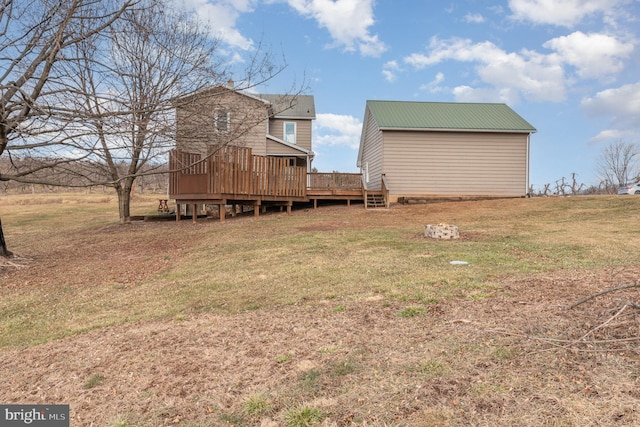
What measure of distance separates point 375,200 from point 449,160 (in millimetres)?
4479

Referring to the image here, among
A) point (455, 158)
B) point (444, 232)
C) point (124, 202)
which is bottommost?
point (444, 232)

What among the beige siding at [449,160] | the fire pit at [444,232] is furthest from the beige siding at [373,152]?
the fire pit at [444,232]

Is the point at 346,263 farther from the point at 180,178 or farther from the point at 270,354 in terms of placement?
the point at 180,178

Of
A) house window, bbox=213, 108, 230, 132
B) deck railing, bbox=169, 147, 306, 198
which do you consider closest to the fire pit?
house window, bbox=213, 108, 230, 132

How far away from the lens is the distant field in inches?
103

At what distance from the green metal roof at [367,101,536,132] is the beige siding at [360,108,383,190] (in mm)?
806

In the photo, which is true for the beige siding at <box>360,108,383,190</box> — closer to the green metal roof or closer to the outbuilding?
the outbuilding

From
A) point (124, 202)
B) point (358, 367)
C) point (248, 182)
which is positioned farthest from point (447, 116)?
point (358, 367)

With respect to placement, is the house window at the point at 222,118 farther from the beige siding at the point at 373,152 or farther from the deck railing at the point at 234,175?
the beige siding at the point at 373,152

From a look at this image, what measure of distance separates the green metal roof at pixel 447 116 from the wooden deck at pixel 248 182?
375 centimetres

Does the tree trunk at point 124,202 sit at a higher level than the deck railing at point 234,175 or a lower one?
lower

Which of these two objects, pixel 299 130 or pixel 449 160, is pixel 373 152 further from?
pixel 299 130

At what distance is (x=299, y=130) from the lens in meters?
23.8

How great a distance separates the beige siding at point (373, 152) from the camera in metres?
20.6
